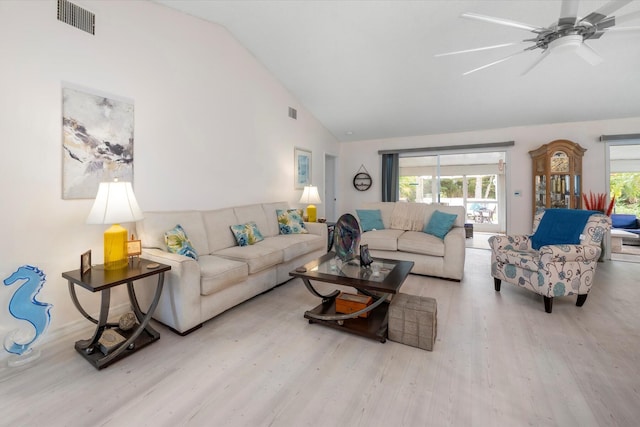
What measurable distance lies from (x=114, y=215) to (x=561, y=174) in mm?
6116

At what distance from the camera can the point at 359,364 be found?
1.87 meters

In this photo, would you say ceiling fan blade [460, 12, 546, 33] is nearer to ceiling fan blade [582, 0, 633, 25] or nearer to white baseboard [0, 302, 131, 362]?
ceiling fan blade [582, 0, 633, 25]

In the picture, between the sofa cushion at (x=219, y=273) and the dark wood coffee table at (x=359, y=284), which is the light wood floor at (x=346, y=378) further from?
the sofa cushion at (x=219, y=273)

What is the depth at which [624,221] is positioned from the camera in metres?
5.57

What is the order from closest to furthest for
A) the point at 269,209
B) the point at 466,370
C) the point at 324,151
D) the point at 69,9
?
the point at 466,370 → the point at 69,9 → the point at 269,209 → the point at 324,151

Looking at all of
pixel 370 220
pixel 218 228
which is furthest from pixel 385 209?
pixel 218 228

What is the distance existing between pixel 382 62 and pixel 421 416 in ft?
12.5

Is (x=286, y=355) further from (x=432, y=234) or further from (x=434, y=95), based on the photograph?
(x=434, y=95)

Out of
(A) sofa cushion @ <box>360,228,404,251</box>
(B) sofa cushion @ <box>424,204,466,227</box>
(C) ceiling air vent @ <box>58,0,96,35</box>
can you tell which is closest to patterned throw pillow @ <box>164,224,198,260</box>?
(C) ceiling air vent @ <box>58,0,96,35</box>

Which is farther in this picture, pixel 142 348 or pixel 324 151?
Result: pixel 324 151

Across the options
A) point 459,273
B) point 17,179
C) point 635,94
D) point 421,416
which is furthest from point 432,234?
point 17,179

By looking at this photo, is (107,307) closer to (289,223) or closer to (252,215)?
(252,215)

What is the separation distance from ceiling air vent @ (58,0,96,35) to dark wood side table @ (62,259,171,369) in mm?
1914

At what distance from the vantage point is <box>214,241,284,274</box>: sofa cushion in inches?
110
